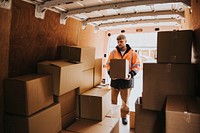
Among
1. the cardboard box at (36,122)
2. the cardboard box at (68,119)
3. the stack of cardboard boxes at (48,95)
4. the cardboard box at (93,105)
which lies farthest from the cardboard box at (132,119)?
the cardboard box at (36,122)

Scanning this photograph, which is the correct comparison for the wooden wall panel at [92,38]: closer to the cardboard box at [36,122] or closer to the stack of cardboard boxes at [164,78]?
the cardboard box at [36,122]

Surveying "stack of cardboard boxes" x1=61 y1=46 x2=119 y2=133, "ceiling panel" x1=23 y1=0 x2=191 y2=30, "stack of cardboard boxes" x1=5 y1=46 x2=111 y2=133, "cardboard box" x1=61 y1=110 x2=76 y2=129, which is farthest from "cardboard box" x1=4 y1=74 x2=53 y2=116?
"ceiling panel" x1=23 y1=0 x2=191 y2=30

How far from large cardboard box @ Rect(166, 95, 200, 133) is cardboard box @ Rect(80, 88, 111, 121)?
1.10 metres

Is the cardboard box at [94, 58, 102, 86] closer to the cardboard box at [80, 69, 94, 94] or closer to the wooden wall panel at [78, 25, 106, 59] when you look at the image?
the cardboard box at [80, 69, 94, 94]

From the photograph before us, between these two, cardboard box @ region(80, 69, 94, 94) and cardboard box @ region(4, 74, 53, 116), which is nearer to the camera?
cardboard box @ region(4, 74, 53, 116)

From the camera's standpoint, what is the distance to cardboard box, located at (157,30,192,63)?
1.52 m

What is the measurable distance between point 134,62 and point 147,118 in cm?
139

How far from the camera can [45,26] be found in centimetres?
207

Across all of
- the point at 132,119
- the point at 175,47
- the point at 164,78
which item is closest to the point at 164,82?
the point at 164,78

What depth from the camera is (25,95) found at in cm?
146

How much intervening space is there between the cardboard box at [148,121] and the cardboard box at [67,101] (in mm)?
889

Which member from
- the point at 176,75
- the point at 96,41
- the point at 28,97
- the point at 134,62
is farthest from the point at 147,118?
the point at 96,41

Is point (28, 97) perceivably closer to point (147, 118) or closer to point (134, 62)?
point (147, 118)

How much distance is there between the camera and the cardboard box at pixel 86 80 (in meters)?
2.31
